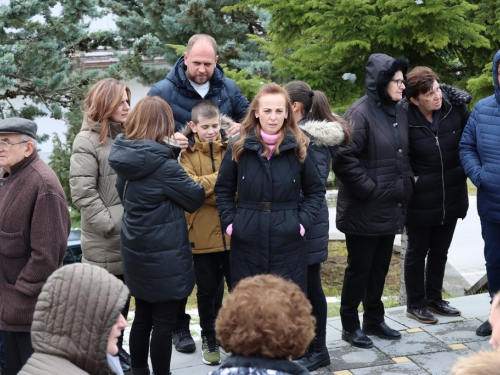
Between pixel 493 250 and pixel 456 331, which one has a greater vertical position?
pixel 493 250

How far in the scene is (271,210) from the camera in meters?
4.83

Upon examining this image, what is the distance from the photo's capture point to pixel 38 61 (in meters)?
10.1

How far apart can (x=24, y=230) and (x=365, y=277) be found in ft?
9.19

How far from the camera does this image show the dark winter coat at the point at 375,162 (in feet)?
18.0

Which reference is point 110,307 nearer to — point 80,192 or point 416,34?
point 80,192

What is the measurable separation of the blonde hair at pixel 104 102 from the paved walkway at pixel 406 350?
195 cm

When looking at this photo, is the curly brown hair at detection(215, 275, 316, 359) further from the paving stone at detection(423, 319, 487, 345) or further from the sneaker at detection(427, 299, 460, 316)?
the sneaker at detection(427, 299, 460, 316)

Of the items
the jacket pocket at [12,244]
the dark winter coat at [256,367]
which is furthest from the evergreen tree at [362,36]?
the dark winter coat at [256,367]

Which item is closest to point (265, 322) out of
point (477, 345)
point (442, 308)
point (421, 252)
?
point (477, 345)

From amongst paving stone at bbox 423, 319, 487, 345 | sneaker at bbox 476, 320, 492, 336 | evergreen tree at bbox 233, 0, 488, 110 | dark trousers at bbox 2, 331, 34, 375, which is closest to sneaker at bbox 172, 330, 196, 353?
dark trousers at bbox 2, 331, 34, 375

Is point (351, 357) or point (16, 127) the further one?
point (351, 357)

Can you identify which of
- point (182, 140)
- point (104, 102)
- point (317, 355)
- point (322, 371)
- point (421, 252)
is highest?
point (104, 102)

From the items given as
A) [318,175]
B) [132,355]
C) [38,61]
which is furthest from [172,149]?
[38,61]

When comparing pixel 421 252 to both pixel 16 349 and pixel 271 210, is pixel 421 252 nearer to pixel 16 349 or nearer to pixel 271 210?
pixel 271 210
